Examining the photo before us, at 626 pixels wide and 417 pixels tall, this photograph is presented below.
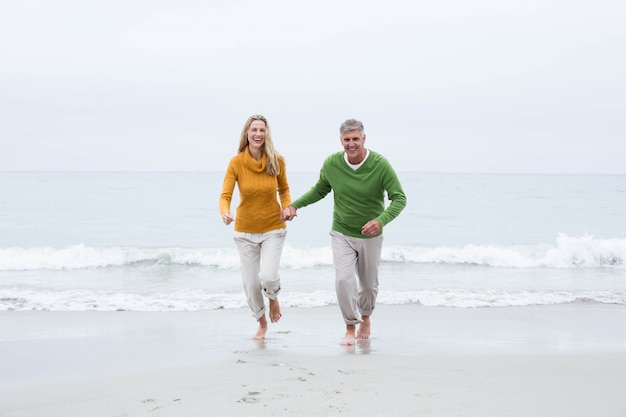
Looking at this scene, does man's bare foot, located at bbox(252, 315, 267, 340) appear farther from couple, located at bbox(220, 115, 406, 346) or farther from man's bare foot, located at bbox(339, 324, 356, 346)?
man's bare foot, located at bbox(339, 324, 356, 346)

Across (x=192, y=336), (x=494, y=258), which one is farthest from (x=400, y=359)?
(x=494, y=258)

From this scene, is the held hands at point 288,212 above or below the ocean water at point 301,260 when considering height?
above

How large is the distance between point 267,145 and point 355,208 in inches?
40.6

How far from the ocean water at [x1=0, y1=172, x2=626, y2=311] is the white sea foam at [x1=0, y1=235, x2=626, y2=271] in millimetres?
33

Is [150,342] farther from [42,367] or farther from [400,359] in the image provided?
[400,359]

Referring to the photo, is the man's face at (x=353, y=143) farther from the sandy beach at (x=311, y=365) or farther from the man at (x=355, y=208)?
the sandy beach at (x=311, y=365)

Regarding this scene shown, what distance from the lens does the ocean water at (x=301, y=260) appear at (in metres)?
9.66

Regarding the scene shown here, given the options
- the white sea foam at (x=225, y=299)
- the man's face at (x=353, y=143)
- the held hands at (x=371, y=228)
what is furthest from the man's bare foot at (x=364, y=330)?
the white sea foam at (x=225, y=299)

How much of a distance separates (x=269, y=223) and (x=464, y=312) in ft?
11.5

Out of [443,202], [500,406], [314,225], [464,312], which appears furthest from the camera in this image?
[443,202]

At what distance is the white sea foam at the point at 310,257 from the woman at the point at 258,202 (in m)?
6.94

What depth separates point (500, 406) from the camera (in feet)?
13.3

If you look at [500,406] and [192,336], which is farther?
[192,336]

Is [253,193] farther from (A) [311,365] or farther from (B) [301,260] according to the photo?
(B) [301,260]
